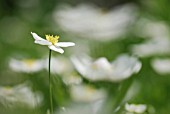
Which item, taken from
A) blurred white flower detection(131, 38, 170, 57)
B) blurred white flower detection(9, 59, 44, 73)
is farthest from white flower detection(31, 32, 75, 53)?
blurred white flower detection(131, 38, 170, 57)

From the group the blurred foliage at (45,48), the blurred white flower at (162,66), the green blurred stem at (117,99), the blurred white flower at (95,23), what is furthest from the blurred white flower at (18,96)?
the blurred white flower at (95,23)

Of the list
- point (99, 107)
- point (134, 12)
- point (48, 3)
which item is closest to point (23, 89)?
point (99, 107)

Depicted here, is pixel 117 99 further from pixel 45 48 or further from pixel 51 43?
pixel 45 48

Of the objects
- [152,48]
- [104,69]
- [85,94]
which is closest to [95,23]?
[152,48]

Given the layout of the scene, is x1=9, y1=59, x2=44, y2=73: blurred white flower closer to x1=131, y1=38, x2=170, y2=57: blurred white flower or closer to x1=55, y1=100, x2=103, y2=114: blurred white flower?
x1=55, y1=100, x2=103, y2=114: blurred white flower

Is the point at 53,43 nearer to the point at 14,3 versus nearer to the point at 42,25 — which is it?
the point at 42,25
